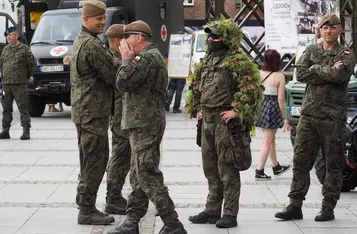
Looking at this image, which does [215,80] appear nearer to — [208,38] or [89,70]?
[208,38]

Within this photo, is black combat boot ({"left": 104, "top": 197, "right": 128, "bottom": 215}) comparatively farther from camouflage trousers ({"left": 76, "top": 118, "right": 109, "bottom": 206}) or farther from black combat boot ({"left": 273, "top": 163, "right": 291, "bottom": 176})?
black combat boot ({"left": 273, "top": 163, "right": 291, "bottom": 176})

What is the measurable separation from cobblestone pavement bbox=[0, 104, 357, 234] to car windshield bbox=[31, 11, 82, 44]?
5118 mm

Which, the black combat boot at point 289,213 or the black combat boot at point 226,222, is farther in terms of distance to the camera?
the black combat boot at point 289,213

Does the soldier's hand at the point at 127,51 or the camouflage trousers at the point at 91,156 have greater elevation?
the soldier's hand at the point at 127,51

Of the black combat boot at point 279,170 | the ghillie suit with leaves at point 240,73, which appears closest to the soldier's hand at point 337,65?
the ghillie suit with leaves at point 240,73

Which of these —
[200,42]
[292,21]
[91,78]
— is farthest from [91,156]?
[200,42]

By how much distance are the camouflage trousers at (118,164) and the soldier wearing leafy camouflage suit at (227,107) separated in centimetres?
87

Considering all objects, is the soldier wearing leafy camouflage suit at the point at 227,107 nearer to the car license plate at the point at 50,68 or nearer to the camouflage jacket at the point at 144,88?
the camouflage jacket at the point at 144,88

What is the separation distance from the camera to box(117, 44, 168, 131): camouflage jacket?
313 inches

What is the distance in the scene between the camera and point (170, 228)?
807 centimetres

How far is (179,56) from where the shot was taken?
74.1ft

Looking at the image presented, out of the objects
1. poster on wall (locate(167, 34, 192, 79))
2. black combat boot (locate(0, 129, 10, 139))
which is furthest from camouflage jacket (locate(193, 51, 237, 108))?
poster on wall (locate(167, 34, 192, 79))

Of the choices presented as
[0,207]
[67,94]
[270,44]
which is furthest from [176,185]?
[67,94]

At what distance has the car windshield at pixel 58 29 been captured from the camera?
21.6 meters
